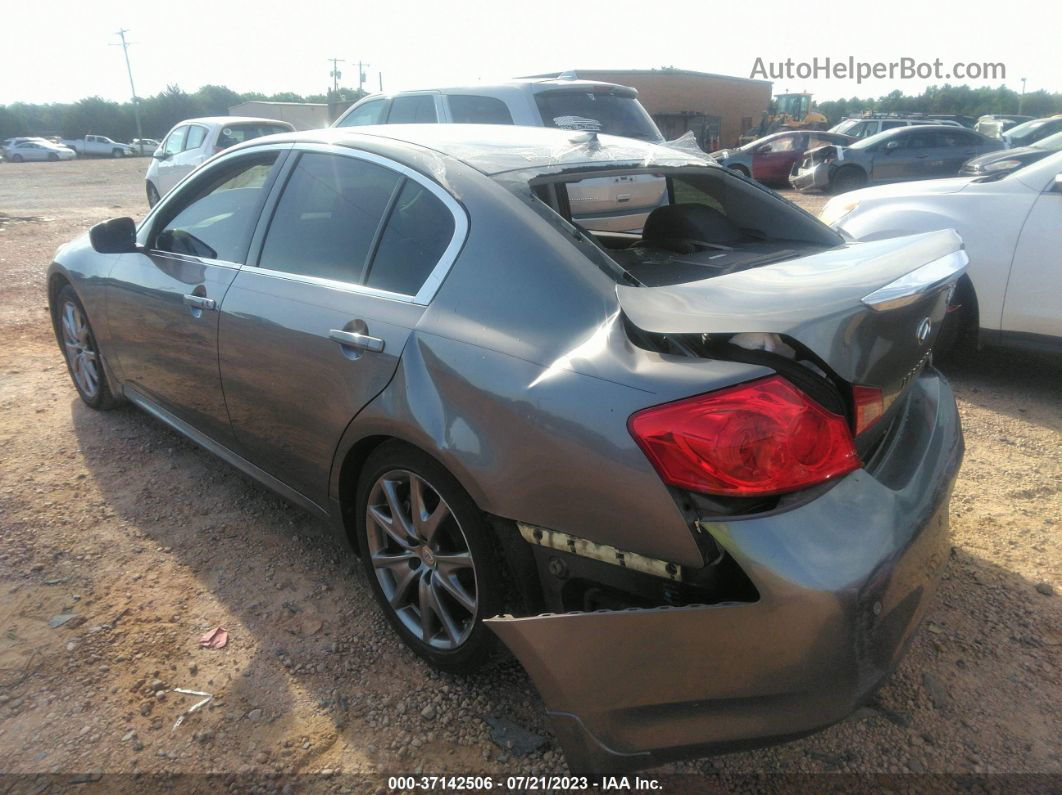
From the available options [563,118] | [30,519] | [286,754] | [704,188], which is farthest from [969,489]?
[563,118]

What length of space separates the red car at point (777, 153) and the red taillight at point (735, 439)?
17798mm

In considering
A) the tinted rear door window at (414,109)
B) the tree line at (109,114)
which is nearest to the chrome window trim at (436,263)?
the tinted rear door window at (414,109)

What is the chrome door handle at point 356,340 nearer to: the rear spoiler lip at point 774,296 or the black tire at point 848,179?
the rear spoiler lip at point 774,296

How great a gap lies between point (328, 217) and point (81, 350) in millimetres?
2435

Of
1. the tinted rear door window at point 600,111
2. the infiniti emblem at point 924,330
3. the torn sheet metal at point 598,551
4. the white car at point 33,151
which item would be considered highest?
the white car at point 33,151

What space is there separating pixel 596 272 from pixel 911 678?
1560mm

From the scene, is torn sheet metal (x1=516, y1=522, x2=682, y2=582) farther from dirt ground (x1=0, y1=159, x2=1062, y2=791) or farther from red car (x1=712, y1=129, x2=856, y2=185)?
red car (x1=712, y1=129, x2=856, y2=185)

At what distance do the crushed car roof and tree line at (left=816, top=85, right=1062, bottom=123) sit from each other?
189 feet

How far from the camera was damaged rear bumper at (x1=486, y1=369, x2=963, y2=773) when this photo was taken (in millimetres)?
1540

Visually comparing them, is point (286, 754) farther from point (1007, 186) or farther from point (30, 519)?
point (1007, 186)

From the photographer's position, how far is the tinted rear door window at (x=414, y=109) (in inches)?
290

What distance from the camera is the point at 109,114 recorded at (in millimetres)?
58219

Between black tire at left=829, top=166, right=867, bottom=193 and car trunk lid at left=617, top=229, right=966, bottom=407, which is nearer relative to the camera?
car trunk lid at left=617, top=229, right=966, bottom=407

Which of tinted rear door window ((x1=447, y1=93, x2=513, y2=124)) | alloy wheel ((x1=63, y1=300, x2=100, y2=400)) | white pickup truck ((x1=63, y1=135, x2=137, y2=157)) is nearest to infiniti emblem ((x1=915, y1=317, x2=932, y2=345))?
alloy wheel ((x1=63, y1=300, x2=100, y2=400))
